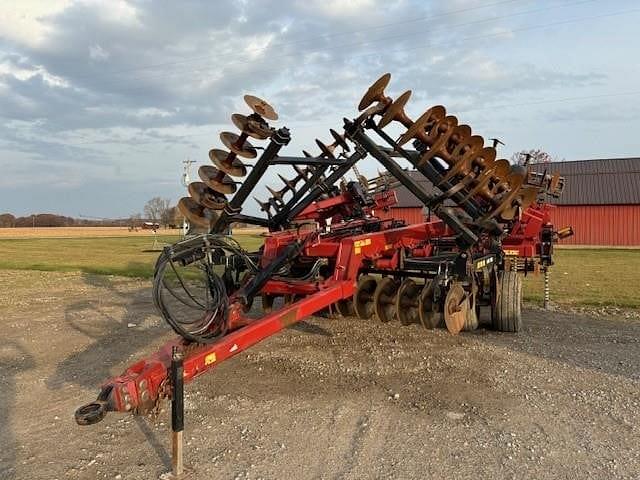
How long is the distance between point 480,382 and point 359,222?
3405 mm

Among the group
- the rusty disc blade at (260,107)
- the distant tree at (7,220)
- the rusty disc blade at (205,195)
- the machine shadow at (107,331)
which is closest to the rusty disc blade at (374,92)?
the rusty disc blade at (260,107)

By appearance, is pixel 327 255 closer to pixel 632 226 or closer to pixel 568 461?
pixel 568 461

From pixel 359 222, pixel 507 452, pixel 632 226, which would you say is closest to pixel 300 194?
pixel 359 222

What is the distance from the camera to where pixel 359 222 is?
28.5ft

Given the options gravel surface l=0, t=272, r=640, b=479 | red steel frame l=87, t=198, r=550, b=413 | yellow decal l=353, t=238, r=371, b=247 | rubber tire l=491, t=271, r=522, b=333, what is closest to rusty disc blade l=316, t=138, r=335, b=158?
red steel frame l=87, t=198, r=550, b=413

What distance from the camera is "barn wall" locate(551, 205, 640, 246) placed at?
35750 mm

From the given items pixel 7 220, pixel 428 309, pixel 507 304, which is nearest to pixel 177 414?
pixel 428 309

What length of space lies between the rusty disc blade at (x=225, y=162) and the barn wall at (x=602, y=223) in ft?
109

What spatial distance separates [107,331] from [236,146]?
173 inches

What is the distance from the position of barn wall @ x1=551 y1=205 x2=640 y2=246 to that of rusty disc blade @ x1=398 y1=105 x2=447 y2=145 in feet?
105

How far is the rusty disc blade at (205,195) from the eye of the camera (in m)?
6.15

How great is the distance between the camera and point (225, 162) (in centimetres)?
588

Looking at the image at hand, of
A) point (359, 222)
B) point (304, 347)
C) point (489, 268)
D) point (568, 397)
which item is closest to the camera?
point (568, 397)

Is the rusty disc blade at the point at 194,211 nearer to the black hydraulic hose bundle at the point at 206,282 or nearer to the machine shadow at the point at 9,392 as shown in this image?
the black hydraulic hose bundle at the point at 206,282
